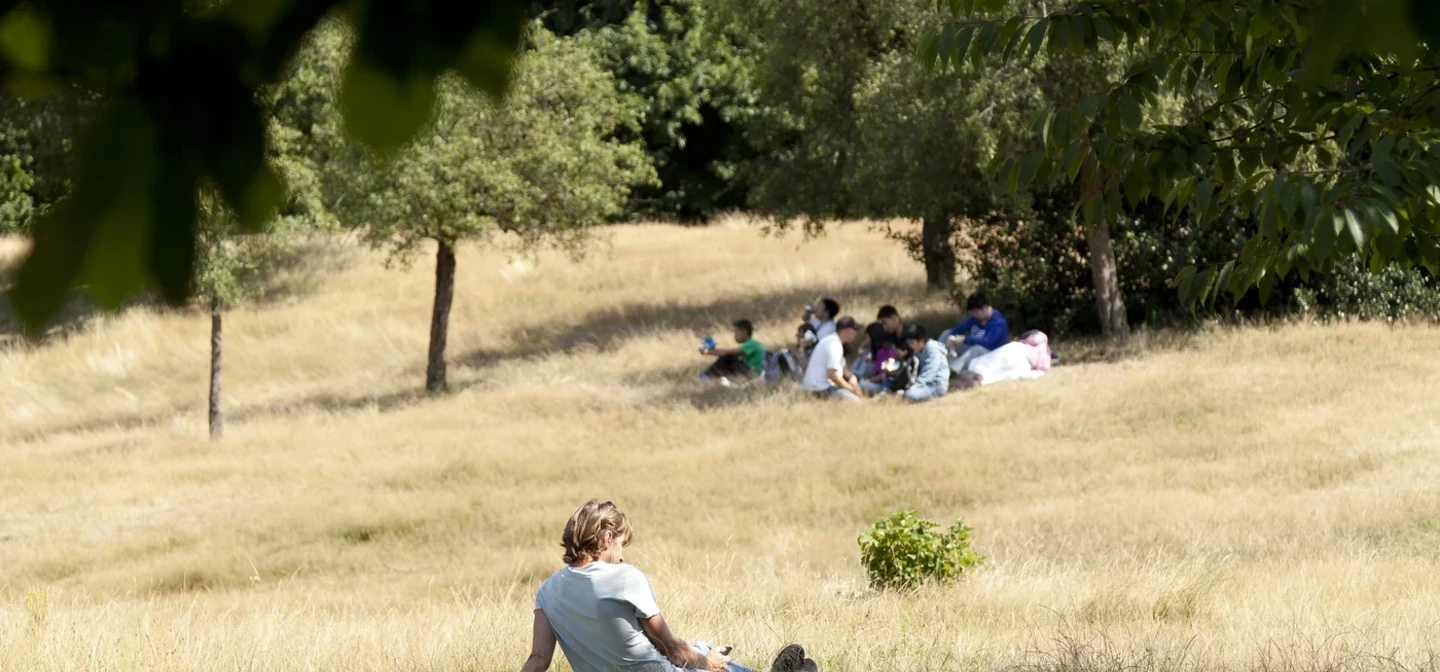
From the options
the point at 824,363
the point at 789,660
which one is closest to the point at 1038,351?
the point at 824,363

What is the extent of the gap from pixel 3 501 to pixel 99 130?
1664 centimetres

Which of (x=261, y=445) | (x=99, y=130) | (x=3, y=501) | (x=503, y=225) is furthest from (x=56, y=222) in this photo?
(x=503, y=225)

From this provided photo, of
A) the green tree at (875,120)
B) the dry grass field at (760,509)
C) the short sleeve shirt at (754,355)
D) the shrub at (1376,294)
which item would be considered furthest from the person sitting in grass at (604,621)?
the shrub at (1376,294)

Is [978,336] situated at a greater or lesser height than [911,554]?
greater

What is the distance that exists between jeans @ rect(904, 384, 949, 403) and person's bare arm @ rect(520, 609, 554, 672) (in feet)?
37.4

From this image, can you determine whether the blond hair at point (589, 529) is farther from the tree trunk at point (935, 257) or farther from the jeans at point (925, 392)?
the tree trunk at point (935, 257)

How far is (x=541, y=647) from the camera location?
5.71 m

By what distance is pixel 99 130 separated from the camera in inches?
62.7

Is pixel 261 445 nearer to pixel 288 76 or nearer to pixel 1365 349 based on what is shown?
pixel 1365 349

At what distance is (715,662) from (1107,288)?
1439cm

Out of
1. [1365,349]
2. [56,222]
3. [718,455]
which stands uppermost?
[56,222]

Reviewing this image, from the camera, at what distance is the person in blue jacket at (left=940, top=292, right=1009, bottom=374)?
1755 cm

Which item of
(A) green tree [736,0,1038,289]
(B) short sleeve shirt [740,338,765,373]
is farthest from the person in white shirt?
(A) green tree [736,0,1038,289]

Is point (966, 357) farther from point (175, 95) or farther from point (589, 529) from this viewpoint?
point (175, 95)
